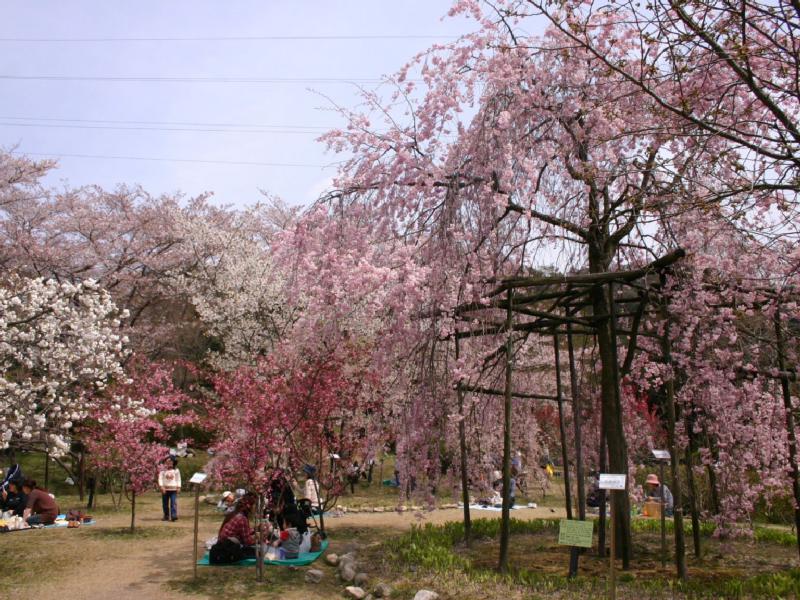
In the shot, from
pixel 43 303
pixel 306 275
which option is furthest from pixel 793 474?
pixel 43 303

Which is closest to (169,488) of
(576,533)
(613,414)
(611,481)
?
(613,414)

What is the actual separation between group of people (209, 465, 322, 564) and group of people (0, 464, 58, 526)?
4.69 metres

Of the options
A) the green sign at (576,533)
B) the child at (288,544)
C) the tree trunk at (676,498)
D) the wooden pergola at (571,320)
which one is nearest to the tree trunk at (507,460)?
the wooden pergola at (571,320)

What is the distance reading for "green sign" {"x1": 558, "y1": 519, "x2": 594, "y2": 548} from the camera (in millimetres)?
6273

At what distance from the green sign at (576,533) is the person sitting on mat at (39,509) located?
9.49m

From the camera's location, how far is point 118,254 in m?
21.8

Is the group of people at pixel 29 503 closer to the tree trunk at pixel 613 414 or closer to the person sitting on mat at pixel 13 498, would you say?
the person sitting on mat at pixel 13 498

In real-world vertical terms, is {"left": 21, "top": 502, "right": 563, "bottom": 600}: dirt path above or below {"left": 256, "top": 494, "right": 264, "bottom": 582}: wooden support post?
below

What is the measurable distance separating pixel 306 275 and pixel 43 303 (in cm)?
398

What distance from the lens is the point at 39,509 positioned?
39.0ft

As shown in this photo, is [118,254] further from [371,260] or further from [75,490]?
[371,260]

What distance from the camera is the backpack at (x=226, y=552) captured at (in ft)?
28.2

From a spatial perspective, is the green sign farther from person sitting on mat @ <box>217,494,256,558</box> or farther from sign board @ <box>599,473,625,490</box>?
person sitting on mat @ <box>217,494,256,558</box>

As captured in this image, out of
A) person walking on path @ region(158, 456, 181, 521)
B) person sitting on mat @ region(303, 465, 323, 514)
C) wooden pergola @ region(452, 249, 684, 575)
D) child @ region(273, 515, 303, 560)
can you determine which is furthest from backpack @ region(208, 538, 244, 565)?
Result: person walking on path @ region(158, 456, 181, 521)
